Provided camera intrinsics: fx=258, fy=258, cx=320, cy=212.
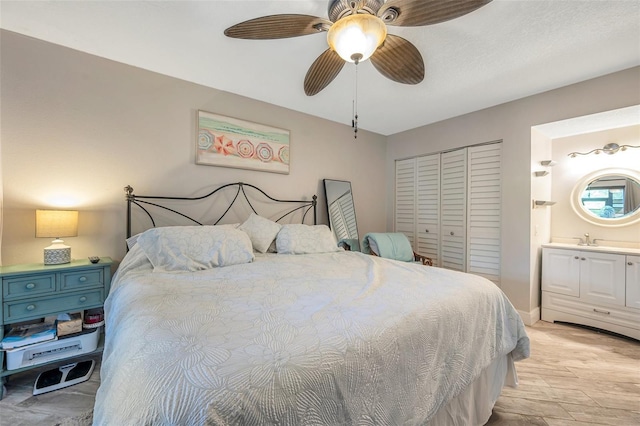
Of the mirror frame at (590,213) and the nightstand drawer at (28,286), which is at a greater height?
the mirror frame at (590,213)

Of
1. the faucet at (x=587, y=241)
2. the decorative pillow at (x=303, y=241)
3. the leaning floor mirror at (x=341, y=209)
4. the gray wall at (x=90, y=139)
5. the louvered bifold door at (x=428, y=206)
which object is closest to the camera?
the gray wall at (x=90, y=139)

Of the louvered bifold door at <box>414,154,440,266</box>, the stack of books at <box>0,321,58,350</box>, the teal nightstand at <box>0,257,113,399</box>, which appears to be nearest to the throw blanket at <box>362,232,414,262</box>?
the louvered bifold door at <box>414,154,440,266</box>

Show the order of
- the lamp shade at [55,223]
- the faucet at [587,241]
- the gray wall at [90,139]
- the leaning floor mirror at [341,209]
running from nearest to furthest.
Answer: the lamp shade at [55,223] < the gray wall at [90,139] < the faucet at [587,241] < the leaning floor mirror at [341,209]

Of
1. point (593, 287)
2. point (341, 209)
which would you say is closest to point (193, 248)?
point (341, 209)

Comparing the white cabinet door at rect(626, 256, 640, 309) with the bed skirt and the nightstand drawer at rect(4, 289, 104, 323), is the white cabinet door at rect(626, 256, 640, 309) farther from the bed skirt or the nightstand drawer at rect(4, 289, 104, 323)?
the nightstand drawer at rect(4, 289, 104, 323)

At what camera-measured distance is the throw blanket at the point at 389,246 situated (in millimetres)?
3151

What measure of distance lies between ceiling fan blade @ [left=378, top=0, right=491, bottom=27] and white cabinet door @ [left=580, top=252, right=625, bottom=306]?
285cm

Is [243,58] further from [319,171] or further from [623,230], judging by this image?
[623,230]

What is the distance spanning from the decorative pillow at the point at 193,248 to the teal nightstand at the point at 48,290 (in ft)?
1.41

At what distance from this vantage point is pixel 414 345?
0.98 metres

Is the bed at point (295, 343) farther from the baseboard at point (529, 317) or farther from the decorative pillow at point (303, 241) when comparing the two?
the baseboard at point (529, 317)

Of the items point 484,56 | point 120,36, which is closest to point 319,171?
point 484,56

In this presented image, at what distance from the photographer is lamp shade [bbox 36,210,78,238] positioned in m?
1.73

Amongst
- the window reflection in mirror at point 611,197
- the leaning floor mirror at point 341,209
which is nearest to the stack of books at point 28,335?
the leaning floor mirror at point 341,209
